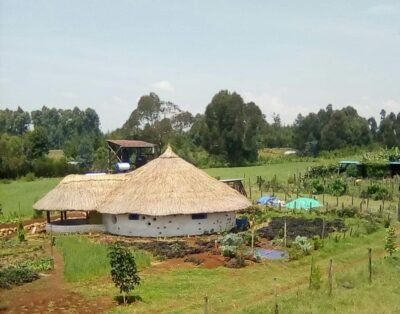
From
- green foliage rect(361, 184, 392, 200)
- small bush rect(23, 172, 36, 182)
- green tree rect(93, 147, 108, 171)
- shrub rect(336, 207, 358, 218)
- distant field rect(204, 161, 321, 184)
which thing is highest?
green tree rect(93, 147, 108, 171)

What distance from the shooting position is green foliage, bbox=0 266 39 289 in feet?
62.1

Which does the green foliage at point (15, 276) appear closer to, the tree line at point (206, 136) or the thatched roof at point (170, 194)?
the thatched roof at point (170, 194)

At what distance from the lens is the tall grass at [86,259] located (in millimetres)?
19984

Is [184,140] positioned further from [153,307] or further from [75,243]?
[153,307]

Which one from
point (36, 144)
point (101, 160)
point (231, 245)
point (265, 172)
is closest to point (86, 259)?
point (231, 245)

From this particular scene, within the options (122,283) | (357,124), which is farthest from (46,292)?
(357,124)

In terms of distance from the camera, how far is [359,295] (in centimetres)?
1612

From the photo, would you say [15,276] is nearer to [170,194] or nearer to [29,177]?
[170,194]

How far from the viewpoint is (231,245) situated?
2303 centimetres

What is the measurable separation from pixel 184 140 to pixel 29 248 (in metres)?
51.8

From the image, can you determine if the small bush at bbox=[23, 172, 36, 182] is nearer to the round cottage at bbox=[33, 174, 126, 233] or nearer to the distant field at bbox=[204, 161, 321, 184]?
the distant field at bbox=[204, 161, 321, 184]

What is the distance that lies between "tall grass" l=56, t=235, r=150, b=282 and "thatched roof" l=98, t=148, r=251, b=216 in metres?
2.87

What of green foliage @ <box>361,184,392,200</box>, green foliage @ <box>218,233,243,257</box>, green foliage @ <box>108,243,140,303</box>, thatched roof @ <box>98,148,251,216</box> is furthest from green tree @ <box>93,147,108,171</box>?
green foliage @ <box>108,243,140,303</box>

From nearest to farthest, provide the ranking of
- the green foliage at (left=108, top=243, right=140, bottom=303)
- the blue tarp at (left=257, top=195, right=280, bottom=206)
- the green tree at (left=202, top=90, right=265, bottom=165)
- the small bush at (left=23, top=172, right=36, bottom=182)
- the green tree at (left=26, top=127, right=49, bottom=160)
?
the green foliage at (left=108, top=243, right=140, bottom=303), the blue tarp at (left=257, top=195, right=280, bottom=206), the small bush at (left=23, top=172, right=36, bottom=182), the green tree at (left=26, top=127, right=49, bottom=160), the green tree at (left=202, top=90, right=265, bottom=165)
